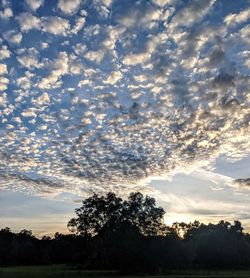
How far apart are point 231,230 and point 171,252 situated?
49.3 m

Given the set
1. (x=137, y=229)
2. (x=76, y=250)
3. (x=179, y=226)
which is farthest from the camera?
(x=179, y=226)

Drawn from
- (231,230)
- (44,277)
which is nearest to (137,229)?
(44,277)

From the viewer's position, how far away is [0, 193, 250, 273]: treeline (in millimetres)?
89500

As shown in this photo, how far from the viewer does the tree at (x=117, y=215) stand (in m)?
101

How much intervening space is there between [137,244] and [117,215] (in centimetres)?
1449

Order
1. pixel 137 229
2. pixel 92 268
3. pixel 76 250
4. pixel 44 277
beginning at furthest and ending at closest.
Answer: pixel 76 250 → pixel 137 229 → pixel 92 268 → pixel 44 277

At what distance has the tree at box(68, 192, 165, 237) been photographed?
332 feet

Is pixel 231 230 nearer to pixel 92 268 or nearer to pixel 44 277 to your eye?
pixel 92 268

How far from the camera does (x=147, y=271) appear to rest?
86.4 m

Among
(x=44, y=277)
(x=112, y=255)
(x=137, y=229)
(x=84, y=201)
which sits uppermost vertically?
(x=84, y=201)

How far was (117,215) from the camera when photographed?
10306cm

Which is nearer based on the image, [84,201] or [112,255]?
[112,255]

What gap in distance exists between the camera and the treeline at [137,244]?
89500 millimetres

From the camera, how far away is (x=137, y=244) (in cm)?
8988
